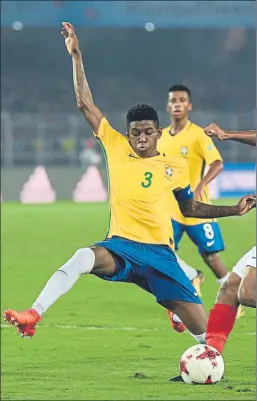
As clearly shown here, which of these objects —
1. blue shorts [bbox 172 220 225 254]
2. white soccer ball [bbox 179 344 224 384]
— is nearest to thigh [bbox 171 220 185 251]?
blue shorts [bbox 172 220 225 254]

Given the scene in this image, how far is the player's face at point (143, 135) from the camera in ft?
23.2

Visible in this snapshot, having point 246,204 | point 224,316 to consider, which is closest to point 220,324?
point 224,316

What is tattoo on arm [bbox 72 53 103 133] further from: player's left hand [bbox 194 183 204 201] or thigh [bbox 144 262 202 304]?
player's left hand [bbox 194 183 204 201]

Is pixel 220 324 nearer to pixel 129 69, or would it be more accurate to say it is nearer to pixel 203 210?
pixel 203 210

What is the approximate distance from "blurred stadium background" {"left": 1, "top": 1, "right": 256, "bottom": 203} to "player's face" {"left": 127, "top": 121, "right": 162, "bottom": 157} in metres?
18.3

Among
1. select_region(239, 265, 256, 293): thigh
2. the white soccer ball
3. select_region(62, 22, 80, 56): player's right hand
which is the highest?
select_region(62, 22, 80, 56): player's right hand

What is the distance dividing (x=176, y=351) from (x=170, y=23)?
66.9 feet

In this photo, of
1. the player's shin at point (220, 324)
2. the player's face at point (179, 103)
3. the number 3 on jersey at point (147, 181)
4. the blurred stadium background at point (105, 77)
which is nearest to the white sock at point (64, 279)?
the number 3 on jersey at point (147, 181)

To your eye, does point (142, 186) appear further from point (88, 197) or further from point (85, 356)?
point (88, 197)

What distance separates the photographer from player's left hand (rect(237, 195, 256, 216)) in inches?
274

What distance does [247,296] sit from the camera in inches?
258

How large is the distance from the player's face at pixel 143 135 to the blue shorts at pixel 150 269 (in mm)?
588

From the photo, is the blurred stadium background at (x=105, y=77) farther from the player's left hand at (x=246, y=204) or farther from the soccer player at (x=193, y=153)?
the player's left hand at (x=246, y=204)

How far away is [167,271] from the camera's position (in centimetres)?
698
